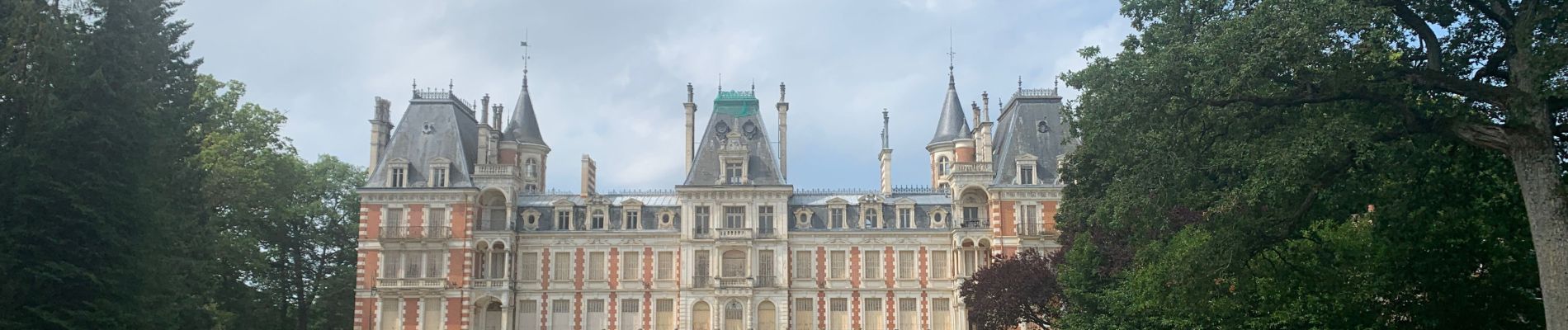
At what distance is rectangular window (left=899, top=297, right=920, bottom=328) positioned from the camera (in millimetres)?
51312

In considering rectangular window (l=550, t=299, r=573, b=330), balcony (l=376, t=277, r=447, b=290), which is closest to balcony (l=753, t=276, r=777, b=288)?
rectangular window (l=550, t=299, r=573, b=330)

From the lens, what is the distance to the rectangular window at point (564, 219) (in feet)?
172

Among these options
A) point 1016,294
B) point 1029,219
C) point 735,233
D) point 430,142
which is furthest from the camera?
point 430,142

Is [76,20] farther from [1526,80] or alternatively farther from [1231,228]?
[1526,80]

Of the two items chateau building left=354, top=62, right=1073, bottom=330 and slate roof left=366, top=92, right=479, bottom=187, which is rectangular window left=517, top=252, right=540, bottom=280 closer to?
chateau building left=354, top=62, right=1073, bottom=330

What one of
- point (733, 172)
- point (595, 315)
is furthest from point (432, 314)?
point (733, 172)

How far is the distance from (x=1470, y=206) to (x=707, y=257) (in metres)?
33.8

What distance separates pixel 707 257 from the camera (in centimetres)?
5131

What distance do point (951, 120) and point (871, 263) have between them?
729 cm

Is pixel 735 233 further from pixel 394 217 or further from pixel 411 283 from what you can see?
pixel 394 217

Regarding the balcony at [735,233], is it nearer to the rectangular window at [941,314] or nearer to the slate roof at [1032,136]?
the rectangular window at [941,314]

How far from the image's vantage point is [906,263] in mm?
51812

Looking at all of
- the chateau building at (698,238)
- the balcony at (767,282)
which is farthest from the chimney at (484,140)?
the balcony at (767,282)

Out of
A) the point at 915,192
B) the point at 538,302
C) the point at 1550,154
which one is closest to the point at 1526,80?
the point at 1550,154
